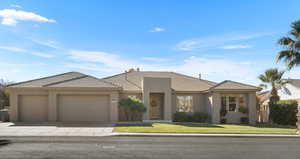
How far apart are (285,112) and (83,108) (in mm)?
17519

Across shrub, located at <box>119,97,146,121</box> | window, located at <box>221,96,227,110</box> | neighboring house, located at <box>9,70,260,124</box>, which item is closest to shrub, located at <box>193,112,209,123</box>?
neighboring house, located at <box>9,70,260,124</box>

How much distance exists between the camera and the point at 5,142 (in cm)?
1108

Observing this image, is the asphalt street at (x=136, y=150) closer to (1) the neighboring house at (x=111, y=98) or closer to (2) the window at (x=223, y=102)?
(1) the neighboring house at (x=111, y=98)

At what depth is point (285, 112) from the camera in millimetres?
22016

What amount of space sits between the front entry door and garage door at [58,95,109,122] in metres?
4.97

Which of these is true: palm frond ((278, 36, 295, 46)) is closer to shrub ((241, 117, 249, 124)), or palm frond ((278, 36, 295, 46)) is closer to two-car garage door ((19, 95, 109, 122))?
shrub ((241, 117, 249, 124))

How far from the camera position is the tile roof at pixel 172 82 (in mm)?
23797

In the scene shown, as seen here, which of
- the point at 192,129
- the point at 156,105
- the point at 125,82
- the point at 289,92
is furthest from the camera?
the point at 289,92

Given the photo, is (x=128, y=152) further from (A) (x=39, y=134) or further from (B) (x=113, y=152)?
(A) (x=39, y=134)

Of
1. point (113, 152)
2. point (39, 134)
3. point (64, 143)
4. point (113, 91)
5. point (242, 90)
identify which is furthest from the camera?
point (242, 90)

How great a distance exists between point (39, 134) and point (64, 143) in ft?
11.2

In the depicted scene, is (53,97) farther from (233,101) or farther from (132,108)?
(233,101)

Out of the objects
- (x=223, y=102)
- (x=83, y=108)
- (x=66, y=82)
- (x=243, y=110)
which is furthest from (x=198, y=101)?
(x=66, y=82)

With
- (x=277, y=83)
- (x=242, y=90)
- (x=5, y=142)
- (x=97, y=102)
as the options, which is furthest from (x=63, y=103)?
(x=277, y=83)
